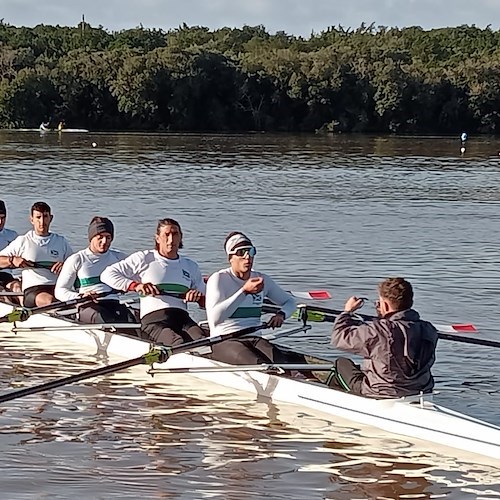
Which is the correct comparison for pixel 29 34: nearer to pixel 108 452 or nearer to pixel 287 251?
pixel 287 251

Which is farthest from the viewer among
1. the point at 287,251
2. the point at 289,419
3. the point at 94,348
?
the point at 287,251

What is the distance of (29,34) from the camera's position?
101312 mm

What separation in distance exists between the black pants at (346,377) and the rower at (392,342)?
222 mm

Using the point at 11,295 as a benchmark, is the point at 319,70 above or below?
above

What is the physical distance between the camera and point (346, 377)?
8.68m

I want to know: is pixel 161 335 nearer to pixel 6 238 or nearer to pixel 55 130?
pixel 6 238

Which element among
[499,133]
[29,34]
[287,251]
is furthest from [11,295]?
[29,34]

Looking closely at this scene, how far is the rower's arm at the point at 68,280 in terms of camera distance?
11.4m

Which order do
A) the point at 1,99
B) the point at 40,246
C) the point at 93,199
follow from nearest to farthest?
the point at 40,246 < the point at 93,199 < the point at 1,99

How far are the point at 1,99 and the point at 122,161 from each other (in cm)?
3352

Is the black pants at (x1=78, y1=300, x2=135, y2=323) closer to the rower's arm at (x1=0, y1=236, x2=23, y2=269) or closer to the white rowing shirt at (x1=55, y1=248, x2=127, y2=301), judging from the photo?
the white rowing shirt at (x1=55, y1=248, x2=127, y2=301)

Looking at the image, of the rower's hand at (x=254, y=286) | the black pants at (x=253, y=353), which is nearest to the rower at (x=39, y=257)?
the black pants at (x=253, y=353)

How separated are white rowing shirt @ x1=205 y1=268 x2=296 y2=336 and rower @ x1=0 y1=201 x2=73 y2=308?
335 cm

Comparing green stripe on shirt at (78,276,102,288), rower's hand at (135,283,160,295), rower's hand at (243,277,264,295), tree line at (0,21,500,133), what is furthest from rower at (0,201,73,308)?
tree line at (0,21,500,133)
